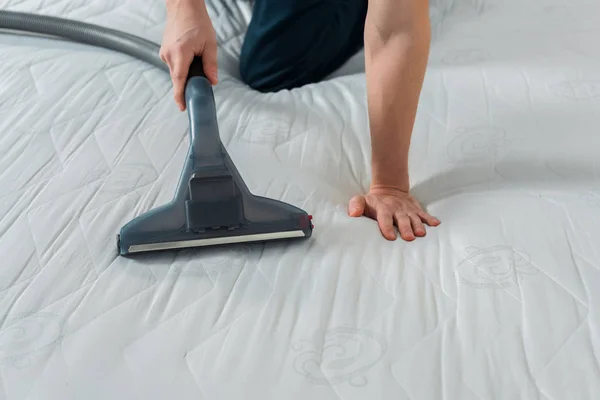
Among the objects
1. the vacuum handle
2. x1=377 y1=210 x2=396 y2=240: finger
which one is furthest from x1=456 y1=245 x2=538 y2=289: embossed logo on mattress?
the vacuum handle

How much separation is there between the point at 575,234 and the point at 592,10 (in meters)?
0.89

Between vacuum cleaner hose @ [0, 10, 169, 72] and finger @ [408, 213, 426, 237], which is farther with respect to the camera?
vacuum cleaner hose @ [0, 10, 169, 72]

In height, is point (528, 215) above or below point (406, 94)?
below

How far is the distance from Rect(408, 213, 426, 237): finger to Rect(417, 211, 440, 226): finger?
0.01m

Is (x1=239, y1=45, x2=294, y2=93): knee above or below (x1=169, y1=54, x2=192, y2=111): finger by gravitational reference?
below

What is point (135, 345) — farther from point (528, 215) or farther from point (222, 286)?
point (528, 215)

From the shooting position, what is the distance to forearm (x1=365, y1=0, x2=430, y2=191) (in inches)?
42.4

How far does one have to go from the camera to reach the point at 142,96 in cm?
139

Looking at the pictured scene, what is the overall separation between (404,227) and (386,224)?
3cm

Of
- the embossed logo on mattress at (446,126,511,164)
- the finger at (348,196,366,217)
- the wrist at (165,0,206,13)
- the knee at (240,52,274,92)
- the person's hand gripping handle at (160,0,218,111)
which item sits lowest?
the embossed logo on mattress at (446,126,511,164)

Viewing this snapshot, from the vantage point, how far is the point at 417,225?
3.36 ft

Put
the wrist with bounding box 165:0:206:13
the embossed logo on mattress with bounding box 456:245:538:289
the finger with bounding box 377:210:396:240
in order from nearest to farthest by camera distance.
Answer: the embossed logo on mattress with bounding box 456:245:538:289 < the finger with bounding box 377:210:396:240 < the wrist with bounding box 165:0:206:13

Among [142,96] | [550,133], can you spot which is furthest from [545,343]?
[142,96]

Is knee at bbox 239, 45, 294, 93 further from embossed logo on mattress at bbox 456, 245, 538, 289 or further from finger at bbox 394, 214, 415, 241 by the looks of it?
embossed logo on mattress at bbox 456, 245, 538, 289
